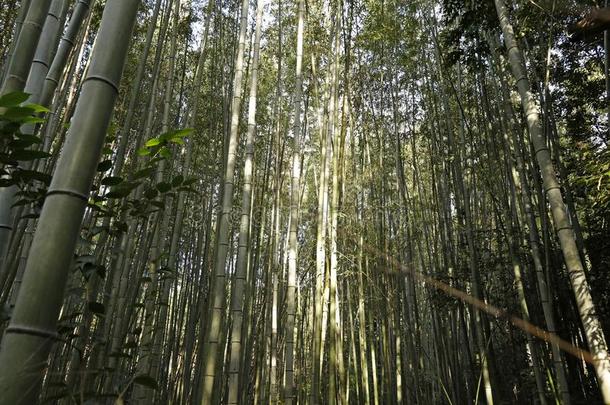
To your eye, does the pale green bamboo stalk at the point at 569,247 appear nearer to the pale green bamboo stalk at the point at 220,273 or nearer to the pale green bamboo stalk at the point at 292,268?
the pale green bamboo stalk at the point at 292,268

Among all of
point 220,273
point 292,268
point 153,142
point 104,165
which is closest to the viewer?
point 153,142

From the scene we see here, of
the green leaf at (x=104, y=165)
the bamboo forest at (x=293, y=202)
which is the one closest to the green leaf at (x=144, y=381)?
the bamboo forest at (x=293, y=202)

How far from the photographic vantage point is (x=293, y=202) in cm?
322

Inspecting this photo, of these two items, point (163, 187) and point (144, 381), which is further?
point (163, 187)

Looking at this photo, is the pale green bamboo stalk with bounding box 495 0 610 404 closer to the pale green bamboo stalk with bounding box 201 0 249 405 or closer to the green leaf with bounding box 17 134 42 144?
the pale green bamboo stalk with bounding box 201 0 249 405

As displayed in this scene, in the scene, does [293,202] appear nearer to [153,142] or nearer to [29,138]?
[153,142]

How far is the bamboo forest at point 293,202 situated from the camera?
35.1 inches

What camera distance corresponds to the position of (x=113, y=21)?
0.83 meters

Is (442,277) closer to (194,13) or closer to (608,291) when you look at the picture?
(608,291)

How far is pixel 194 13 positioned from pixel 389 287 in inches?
168

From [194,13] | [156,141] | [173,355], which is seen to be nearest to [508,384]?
[173,355]

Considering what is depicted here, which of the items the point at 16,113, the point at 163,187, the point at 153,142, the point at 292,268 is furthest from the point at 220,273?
the point at 16,113

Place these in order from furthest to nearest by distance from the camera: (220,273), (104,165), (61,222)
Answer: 1. (220,273)
2. (104,165)
3. (61,222)

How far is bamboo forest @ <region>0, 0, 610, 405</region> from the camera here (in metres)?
0.89
